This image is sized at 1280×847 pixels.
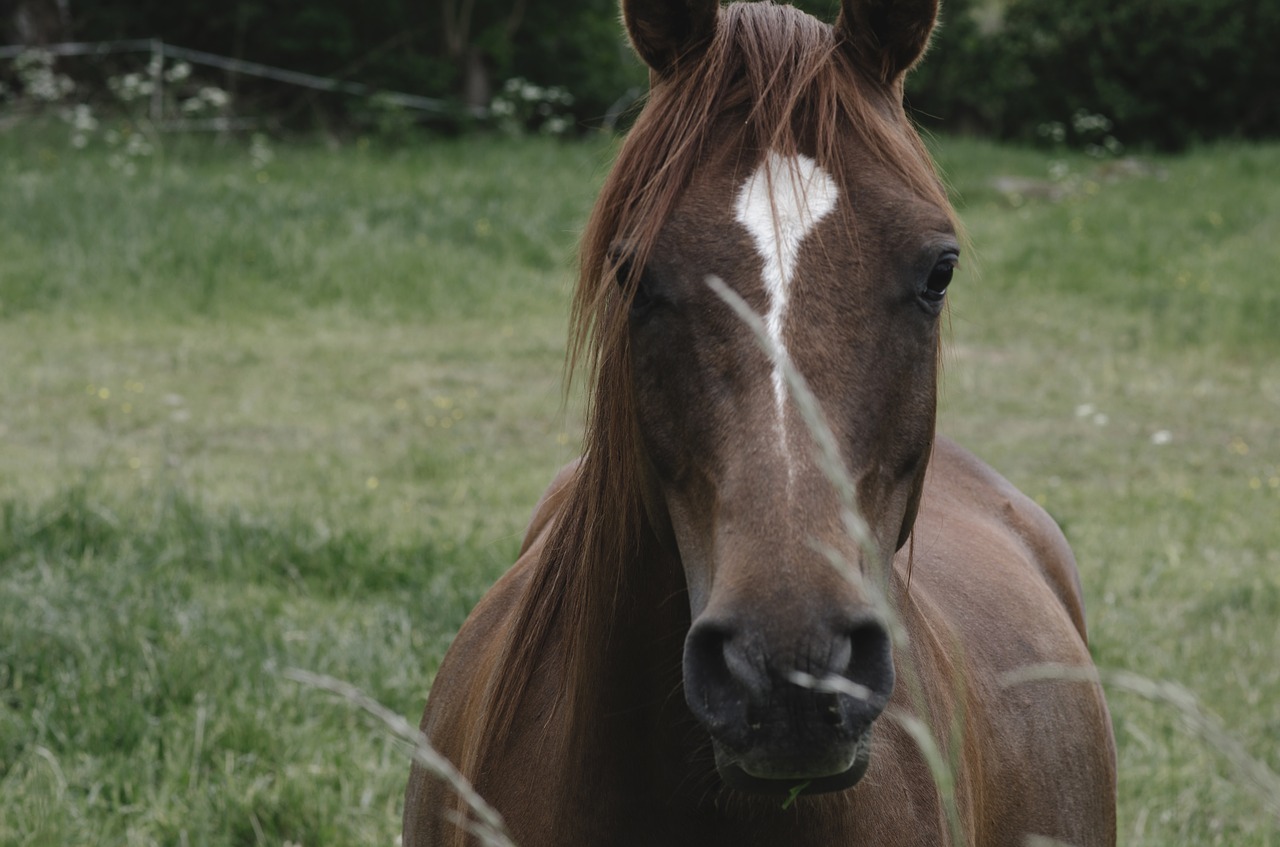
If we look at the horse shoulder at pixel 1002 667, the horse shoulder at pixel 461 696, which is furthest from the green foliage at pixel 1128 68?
the horse shoulder at pixel 461 696

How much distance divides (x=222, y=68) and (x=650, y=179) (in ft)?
51.8

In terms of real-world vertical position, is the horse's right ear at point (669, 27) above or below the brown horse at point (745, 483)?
above

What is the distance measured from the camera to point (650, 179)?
1776 mm

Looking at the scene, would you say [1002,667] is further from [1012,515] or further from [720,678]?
[720,678]

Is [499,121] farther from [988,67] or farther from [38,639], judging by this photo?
[38,639]

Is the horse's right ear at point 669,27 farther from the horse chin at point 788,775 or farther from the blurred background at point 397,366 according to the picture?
the horse chin at point 788,775

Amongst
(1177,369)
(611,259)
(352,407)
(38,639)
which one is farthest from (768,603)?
(1177,369)

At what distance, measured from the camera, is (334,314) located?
9102 millimetres

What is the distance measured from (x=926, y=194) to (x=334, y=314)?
774 cm

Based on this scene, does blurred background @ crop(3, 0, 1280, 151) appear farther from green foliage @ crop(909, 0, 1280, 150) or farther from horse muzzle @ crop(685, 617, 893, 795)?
horse muzzle @ crop(685, 617, 893, 795)

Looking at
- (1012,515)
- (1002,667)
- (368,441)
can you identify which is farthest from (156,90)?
(1002,667)

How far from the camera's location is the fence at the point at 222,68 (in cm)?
1452

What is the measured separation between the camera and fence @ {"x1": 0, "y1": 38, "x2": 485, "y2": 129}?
1452cm

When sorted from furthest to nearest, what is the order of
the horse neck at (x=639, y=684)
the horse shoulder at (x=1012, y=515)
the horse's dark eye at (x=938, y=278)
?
the horse shoulder at (x=1012, y=515)
the horse neck at (x=639, y=684)
the horse's dark eye at (x=938, y=278)
